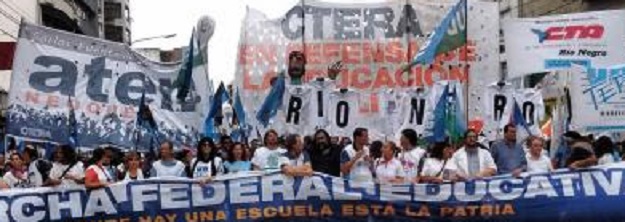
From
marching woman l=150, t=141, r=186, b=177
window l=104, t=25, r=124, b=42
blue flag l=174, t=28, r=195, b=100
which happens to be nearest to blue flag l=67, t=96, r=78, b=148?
blue flag l=174, t=28, r=195, b=100

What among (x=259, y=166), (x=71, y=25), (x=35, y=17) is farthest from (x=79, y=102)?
(x=71, y=25)

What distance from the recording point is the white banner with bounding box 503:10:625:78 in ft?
52.2

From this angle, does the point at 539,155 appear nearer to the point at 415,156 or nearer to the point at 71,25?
the point at 415,156

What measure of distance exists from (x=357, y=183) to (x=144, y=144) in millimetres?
4367

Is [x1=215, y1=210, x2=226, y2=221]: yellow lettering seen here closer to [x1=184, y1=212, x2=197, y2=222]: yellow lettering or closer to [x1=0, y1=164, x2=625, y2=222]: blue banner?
[x1=0, y1=164, x2=625, y2=222]: blue banner

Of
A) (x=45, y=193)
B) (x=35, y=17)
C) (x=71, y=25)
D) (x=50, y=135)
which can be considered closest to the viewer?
(x=45, y=193)

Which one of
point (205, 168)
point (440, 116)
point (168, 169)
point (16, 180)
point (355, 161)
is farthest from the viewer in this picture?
point (440, 116)

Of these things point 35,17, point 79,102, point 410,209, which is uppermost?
point 35,17

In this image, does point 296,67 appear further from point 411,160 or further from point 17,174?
point 17,174

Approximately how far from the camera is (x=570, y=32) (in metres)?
16.0

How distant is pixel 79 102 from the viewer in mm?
13602

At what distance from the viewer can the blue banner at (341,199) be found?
1051 cm

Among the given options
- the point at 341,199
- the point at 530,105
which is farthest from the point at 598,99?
the point at 341,199

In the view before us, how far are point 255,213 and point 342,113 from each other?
13.8 feet
